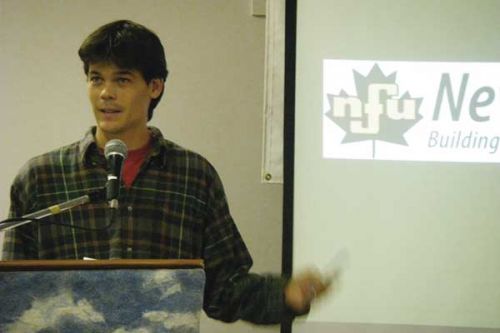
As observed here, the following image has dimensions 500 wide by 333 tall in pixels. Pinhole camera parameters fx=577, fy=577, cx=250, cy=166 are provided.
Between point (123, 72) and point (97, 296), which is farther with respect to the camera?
point (123, 72)

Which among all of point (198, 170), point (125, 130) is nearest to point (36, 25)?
point (125, 130)

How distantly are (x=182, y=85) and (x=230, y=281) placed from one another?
782mm

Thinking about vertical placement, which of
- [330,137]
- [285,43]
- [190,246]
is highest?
[285,43]

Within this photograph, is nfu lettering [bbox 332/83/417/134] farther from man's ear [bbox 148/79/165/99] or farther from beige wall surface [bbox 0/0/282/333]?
man's ear [bbox 148/79/165/99]

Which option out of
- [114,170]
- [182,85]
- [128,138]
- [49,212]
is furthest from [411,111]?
[49,212]

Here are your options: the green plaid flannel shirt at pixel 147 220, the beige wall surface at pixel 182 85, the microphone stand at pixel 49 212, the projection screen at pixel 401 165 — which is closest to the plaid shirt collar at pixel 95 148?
the green plaid flannel shirt at pixel 147 220

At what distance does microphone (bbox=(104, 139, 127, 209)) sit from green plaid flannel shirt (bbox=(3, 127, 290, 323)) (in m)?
0.58

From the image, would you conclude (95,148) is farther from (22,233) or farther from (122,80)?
(22,233)

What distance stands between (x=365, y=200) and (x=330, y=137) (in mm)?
250

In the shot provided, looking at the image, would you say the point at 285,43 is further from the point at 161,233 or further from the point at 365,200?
the point at 161,233

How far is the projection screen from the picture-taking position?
1.95 meters

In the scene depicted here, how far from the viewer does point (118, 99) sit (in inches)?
67.1

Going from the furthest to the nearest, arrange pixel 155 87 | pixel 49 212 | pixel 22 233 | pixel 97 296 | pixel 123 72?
pixel 155 87 < pixel 123 72 < pixel 22 233 < pixel 49 212 < pixel 97 296

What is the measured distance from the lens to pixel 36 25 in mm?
2045
